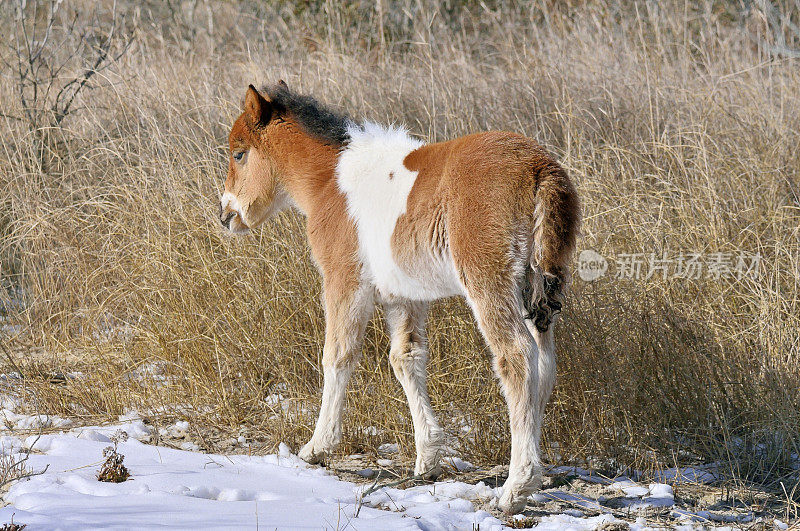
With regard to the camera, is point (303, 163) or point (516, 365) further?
point (303, 163)

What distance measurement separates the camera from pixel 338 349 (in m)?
4.30

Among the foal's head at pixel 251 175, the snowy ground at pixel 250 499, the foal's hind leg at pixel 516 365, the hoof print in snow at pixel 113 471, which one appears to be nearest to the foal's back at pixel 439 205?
the foal's hind leg at pixel 516 365

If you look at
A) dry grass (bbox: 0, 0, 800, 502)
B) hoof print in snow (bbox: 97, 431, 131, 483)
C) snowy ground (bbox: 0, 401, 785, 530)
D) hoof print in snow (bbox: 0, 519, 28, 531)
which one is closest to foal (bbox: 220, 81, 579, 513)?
snowy ground (bbox: 0, 401, 785, 530)

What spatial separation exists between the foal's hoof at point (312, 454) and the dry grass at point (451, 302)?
13.7 inches

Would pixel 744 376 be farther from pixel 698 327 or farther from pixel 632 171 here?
pixel 632 171

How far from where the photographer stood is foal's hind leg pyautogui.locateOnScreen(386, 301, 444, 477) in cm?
436

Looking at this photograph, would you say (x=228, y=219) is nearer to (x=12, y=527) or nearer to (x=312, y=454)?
(x=312, y=454)

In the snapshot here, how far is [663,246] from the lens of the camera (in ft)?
18.7

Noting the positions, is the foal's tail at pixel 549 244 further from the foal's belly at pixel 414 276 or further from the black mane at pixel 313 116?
the black mane at pixel 313 116

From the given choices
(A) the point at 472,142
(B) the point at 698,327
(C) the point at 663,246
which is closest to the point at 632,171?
(C) the point at 663,246

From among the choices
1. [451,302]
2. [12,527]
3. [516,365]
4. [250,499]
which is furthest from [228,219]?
[12,527]

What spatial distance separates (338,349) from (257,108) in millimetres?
1420

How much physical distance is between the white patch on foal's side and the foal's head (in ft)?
1.76

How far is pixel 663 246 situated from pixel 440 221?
2383 mm
